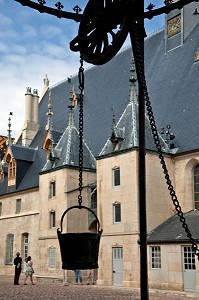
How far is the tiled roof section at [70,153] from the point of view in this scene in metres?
28.8

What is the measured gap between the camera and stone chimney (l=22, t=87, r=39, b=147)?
39.8m

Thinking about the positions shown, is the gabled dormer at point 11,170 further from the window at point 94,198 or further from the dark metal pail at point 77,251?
the dark metal pail at point 77,251

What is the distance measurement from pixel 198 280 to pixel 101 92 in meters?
18.6

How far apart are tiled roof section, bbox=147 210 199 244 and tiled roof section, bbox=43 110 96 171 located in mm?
7472

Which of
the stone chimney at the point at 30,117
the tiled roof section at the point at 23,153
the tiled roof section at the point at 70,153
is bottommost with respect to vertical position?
the tiled roof section at the point at 70,153

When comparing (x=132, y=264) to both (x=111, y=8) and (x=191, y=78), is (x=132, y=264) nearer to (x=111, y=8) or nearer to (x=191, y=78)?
(x=191, y=78)

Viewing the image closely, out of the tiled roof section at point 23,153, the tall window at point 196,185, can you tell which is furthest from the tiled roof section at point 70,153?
the tall window at point 196,185

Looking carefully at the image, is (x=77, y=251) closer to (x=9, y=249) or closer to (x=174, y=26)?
(x=174, y=26)

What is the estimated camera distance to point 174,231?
70.8 feet

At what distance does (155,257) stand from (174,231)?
1.47 metres

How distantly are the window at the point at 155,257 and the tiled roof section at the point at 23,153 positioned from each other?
57.0 ft

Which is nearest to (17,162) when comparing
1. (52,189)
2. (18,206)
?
(18,206)

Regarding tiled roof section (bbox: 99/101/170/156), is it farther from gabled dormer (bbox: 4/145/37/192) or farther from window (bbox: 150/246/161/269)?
gabled dormer (bbox: 4/145/37/192)

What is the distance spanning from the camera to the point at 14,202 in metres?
35.9
